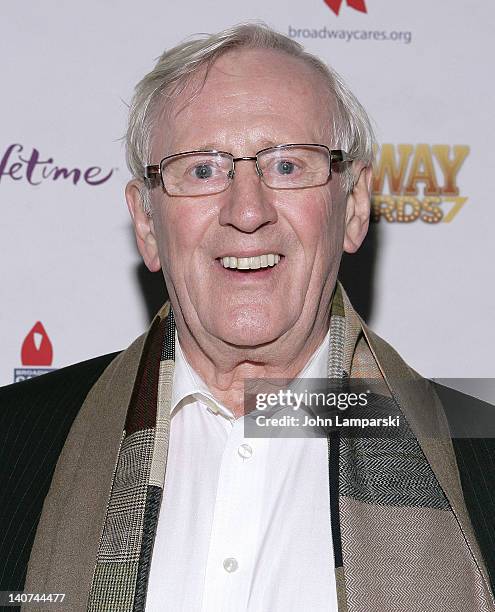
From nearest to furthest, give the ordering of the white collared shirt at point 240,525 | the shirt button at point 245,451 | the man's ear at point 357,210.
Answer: the white collared shirt at point 240,525
the shirt button at point 245,451
the man's ear at point 357,210

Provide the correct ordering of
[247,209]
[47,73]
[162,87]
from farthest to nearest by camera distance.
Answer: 1. [47,73]
2. [162,87]
3. [247,209]

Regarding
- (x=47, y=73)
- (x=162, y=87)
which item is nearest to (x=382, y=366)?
(x=162, y=87)

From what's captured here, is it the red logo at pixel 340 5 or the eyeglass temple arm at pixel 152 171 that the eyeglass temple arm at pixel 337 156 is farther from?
the red logo at pixel 340 5

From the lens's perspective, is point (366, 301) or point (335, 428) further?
point (366, 301)

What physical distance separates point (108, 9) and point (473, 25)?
2.65ft

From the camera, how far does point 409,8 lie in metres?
2.08

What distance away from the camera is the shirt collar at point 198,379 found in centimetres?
172

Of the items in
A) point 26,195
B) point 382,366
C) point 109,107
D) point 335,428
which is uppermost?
point 109,107

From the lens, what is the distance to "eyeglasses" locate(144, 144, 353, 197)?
1623 mm

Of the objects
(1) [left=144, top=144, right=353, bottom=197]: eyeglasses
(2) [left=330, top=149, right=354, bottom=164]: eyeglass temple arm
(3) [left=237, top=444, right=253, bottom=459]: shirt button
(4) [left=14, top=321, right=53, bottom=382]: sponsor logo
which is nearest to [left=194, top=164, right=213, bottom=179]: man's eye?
(1) [left=144, top=144, right=353, bottom=197]: eyeglasses

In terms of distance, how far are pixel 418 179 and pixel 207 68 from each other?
2.00 ft

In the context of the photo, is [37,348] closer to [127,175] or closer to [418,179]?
[127,175]

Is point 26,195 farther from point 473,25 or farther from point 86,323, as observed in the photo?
point 473,25

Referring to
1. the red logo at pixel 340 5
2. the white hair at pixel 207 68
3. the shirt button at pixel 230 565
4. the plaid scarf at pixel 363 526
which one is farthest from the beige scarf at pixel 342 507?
the red logo at pixel 340 5
